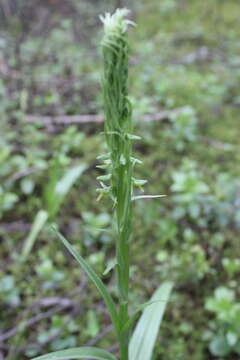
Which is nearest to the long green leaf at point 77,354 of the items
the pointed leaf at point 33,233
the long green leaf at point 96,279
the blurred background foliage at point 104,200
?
the long green leaf at point 96,279

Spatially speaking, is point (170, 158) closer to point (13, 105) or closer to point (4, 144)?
point (4, 144)

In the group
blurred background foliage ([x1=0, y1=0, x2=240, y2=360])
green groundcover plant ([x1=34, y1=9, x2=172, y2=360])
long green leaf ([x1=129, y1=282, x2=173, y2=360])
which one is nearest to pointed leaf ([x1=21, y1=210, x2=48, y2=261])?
blurred background foliage ([x1=0, y1=0, x2=240, y2=360])

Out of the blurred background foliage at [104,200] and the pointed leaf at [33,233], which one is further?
the pointed leaf at [33,233]

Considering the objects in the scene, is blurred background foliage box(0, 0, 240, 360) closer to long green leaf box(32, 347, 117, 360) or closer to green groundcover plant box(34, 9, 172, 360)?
green groundcover plant box(34, 9, 172, 360)

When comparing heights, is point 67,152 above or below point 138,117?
below

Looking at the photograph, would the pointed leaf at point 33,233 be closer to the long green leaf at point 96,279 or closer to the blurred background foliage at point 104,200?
the blurred background foliage at point 104,200

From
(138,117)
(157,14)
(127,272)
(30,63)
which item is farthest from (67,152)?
(157,14)

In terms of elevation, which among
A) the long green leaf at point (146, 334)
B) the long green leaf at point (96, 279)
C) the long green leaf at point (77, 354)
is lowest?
the long green leaf at point (146, 334)

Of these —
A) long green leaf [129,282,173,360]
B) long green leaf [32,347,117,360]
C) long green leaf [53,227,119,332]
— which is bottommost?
long green leaf [129,282,173,360]
